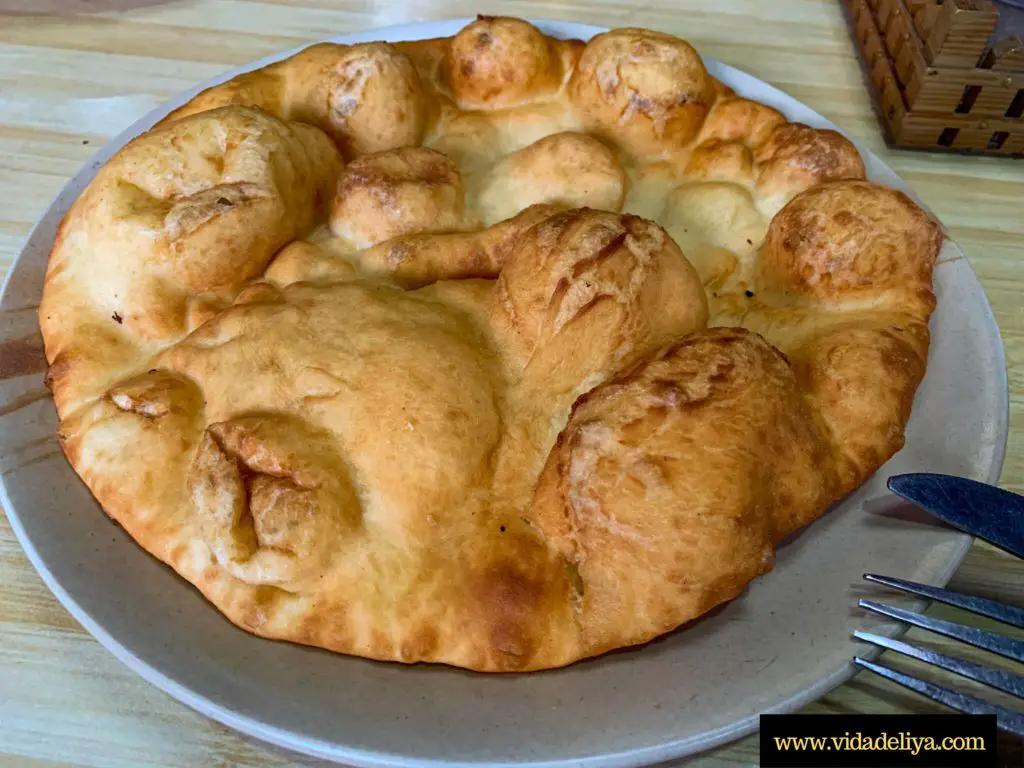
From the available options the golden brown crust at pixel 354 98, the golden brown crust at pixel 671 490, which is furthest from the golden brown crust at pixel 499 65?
the golden brown crust at pixel 671 490

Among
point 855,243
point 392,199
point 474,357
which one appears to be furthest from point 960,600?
point 392,199

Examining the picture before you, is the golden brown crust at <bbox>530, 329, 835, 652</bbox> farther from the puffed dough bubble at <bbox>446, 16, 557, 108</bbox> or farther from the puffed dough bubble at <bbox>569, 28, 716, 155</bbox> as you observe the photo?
the puffed dough bubble at <bbox>446, 16, 557, 108</bbox>

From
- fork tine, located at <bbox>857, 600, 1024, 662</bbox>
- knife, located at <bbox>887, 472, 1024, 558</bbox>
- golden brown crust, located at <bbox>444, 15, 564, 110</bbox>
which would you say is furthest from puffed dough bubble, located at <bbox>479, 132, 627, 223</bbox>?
fork tine, located at <bbox>857, 600, 1024, 662</bbox>

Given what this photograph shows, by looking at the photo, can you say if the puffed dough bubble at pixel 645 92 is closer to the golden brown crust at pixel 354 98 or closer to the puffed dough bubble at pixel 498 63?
the puffed dough bubble at pixel 498 63

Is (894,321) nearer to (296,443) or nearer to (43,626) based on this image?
(296,443)

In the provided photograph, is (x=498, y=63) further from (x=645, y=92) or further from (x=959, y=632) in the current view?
(x=959, y=632)

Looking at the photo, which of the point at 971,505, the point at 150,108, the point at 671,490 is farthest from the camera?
the point at 150,108
